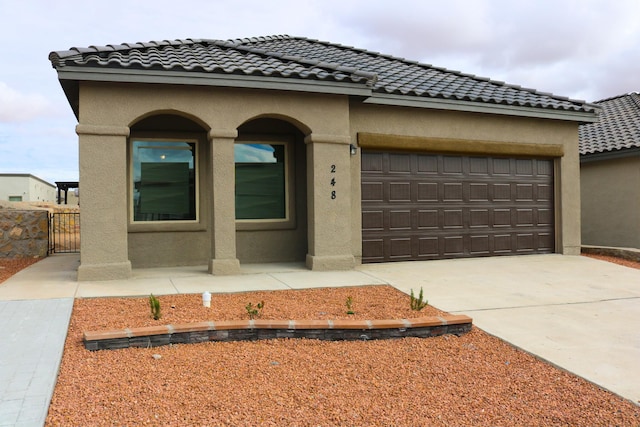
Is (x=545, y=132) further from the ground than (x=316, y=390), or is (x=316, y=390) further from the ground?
(x=545, y=132)

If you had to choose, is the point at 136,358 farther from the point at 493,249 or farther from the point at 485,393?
the point at 493,249

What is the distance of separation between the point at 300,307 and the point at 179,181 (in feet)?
17.1

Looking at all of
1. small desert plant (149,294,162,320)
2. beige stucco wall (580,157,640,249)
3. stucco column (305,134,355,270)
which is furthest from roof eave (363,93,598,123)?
small desert plant (149,294,162,320)

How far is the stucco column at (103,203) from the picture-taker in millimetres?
8555

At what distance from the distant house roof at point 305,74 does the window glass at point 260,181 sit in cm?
197

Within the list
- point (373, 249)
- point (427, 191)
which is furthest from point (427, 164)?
point (373, 249)

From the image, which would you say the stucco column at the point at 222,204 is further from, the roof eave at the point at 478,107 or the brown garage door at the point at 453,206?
the roof eave at the point at 478,107

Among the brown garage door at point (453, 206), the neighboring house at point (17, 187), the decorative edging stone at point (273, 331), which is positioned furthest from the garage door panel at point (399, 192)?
the neighboring house at point (17, 187)

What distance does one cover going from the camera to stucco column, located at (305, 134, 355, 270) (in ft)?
32.7

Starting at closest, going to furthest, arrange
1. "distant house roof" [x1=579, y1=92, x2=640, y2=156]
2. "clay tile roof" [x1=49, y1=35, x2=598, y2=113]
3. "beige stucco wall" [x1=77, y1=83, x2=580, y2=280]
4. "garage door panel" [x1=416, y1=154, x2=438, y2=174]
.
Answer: "beige stucco wall" [x1=77, y1=83, x2=580, y2=280], "clay tile roof" [x1=49, y1=35, x2=598, y2=113], "garage door panel" [x1=416, y1=154, x2=438, y2=174], "distant house roof" [x1=579, y1=92, x2=640, y2=156]

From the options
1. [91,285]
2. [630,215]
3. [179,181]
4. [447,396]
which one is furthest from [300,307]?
[630,215]

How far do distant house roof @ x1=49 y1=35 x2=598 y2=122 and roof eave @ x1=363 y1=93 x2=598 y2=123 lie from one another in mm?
21

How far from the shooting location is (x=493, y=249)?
1237 centimetres

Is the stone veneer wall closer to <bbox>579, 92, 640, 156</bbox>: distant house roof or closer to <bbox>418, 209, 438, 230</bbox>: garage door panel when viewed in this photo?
<bbox>418, 209, 438, 230</bbox>: garage door panel
